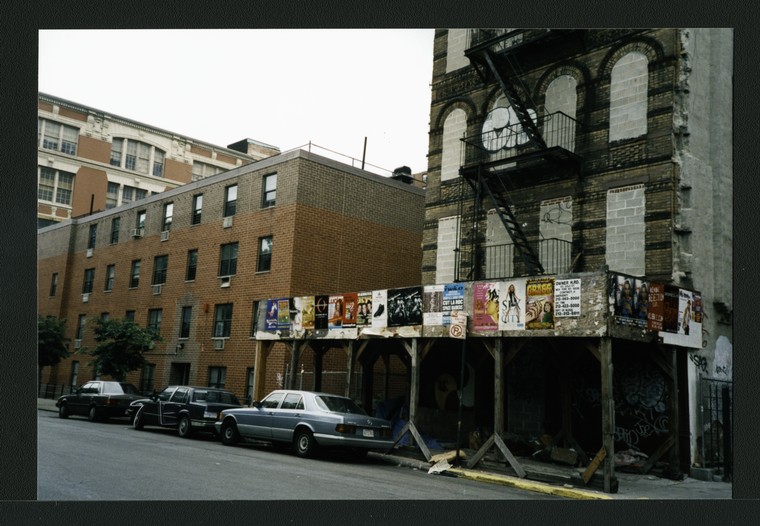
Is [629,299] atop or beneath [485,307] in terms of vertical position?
atop

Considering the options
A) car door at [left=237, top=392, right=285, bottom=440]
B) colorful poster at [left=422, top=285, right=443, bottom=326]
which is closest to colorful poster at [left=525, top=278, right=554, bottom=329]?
colorful poster at [left=422, top=285, right=443, bottom=326]

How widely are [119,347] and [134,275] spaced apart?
7.51m

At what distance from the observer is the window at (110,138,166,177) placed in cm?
4378

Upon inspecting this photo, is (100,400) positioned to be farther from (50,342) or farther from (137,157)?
(137,157)

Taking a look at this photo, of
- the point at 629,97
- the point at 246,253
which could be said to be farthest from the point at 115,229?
the point at 629,97

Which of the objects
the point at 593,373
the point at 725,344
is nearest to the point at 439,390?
the point at 593,373

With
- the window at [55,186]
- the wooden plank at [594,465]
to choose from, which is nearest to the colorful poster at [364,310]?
the wooden plank at [594,465]

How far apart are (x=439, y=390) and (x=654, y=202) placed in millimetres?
8644

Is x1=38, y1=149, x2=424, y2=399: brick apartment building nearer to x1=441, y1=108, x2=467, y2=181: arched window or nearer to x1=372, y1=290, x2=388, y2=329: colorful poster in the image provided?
x1=441, y1=108, x2=467, y2=181: arched window

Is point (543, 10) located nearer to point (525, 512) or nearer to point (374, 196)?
point (525, 512)

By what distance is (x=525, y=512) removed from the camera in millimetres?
10578

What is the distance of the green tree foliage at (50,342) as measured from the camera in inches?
1391

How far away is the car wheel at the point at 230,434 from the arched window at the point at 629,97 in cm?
1217

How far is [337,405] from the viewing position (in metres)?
17.1
